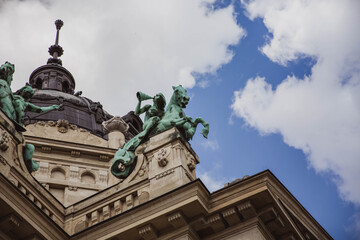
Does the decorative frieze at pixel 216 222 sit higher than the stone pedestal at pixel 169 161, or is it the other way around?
the stone pedestal at pixel 169 161

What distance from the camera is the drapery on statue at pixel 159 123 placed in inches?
715

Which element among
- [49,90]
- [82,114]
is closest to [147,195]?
[82,114]

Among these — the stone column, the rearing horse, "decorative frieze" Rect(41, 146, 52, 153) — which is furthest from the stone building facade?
the stone column

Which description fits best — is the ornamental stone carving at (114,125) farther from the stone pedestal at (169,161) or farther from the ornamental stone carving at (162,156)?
the ornamental stone carving at (162,156)

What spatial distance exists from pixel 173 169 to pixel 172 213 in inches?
70.3

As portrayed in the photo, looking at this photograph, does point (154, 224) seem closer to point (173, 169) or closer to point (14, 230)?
point (173, 169)

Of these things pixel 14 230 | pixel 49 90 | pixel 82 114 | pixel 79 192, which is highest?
pixel 49 90

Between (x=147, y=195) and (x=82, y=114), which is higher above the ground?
(x=82, y=114)

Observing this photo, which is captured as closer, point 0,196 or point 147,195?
point 0,196

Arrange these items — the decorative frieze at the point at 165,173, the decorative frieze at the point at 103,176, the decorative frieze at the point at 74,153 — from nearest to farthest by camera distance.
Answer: the decorative frieze at the point at 165,173 → the decorative frieze at the point at 103,176 → the decorative frieze at the point at 74,153

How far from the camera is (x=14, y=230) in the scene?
14.7 m

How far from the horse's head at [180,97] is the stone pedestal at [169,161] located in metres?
1.59

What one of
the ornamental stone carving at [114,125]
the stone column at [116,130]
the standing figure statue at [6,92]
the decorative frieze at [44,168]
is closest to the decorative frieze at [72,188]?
the decorative frieze at [44,168]

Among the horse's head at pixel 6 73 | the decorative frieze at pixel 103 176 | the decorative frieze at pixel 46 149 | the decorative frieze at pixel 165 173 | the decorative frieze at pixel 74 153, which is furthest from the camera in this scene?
the decorative frieze at pixel 74 153
